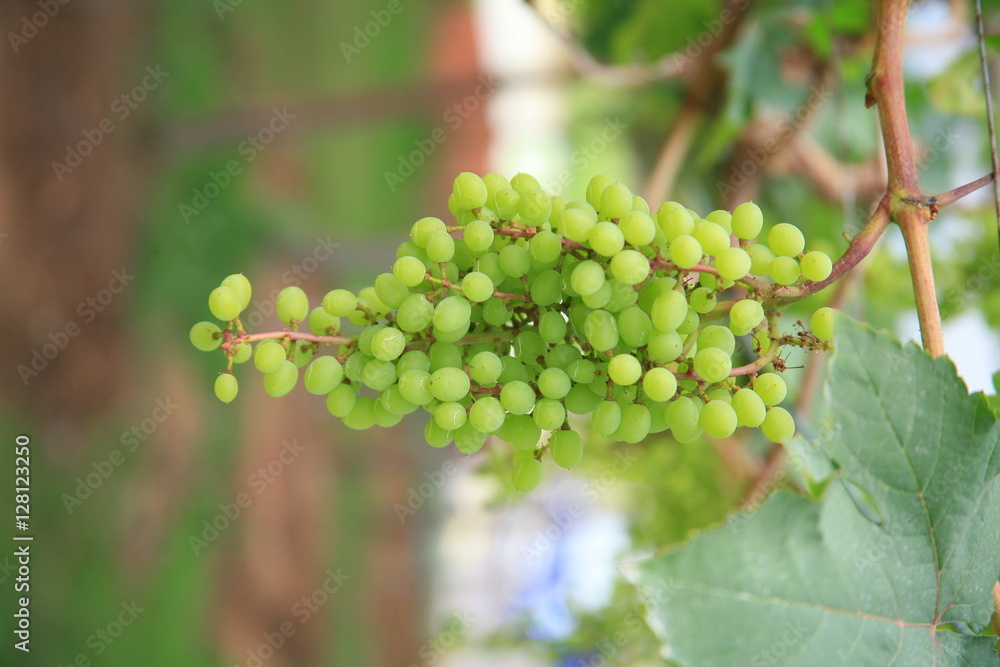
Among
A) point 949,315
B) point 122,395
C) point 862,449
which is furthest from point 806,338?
point 122,395

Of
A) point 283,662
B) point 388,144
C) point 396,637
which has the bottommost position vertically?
point 283,662

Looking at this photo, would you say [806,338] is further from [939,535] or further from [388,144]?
[388,144]

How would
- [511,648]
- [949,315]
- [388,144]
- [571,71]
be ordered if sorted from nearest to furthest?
[949,315] → [511,648] → [571,71] → [388,144]
